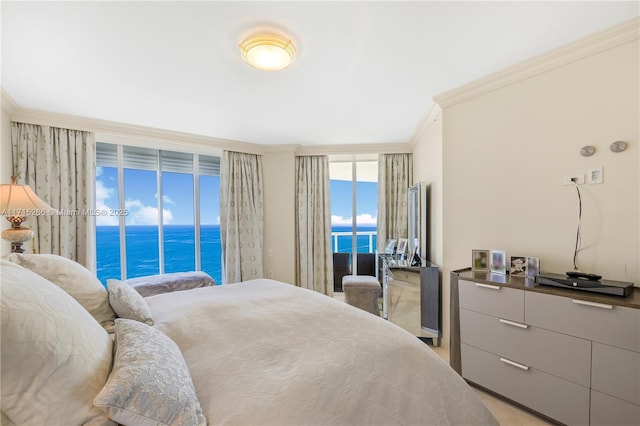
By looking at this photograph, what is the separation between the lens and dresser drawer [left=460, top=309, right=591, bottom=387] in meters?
1.64

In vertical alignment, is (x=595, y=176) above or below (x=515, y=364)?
above

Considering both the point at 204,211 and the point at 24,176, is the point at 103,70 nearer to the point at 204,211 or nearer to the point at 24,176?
the point at 24,176

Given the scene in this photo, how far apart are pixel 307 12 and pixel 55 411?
6.36ft

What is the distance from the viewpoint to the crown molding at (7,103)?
2562 mm

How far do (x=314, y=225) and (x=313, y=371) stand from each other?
3.68m

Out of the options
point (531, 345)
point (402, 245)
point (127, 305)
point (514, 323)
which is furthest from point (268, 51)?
point (402, 245)

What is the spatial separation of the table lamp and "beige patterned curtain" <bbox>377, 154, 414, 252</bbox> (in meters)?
3.97

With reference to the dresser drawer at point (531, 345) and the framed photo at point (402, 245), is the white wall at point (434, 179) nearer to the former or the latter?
the framed photo at point (402, 245)

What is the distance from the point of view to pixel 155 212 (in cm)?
414

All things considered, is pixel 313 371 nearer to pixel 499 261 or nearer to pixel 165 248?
pixel 499 261

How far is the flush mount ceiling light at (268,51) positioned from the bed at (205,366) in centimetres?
164

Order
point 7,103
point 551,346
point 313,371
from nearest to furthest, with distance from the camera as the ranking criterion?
1. point 313,371
2. point 551,346
3. point 7,103

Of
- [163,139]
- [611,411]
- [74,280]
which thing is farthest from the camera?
[163,139]

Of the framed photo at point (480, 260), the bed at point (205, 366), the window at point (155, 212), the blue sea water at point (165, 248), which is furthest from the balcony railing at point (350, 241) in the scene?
the bed at point (205, 366)
